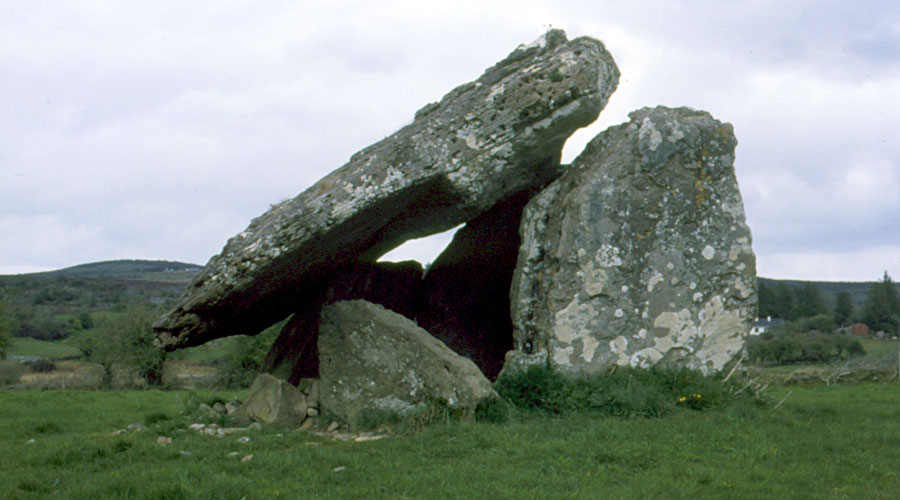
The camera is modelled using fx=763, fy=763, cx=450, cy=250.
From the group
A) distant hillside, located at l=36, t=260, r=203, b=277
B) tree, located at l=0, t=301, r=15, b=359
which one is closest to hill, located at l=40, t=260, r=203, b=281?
distant hillside, located at l=36, t=260, r=203, b=277

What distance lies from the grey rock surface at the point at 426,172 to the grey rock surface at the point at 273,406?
0.96m

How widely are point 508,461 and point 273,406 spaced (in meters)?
3.65

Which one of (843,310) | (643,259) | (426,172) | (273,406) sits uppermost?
(426,172)

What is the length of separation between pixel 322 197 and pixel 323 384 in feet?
A: 7.20

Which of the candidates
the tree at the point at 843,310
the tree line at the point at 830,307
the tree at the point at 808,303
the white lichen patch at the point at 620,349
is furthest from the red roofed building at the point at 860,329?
the white lichen patch at the point at 620,349

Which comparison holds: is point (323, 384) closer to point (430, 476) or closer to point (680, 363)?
point (430, 476)

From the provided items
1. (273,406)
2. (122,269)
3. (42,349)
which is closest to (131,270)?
(122,269)

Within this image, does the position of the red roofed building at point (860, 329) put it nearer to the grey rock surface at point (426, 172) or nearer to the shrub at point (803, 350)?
the shrub at point (803, 350)

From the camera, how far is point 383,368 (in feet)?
28.0

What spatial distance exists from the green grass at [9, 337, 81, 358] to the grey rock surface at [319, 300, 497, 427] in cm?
2781

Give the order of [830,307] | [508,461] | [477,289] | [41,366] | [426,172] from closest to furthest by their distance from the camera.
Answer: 1. [508,461]
2. [426,172]
3. [477,289]
4. [41,366]
5. [830,307]

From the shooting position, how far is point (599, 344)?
8.78m

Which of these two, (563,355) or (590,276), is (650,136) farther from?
(563,355)

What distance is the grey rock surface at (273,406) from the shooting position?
28.7 feet
